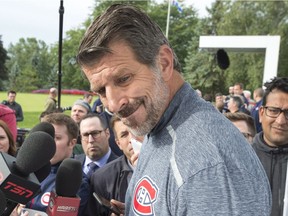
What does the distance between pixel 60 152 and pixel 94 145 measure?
3.09 ft

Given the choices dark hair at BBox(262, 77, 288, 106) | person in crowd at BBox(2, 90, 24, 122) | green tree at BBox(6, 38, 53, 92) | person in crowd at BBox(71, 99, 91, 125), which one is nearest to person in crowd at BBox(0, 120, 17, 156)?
dark hair at BBox(262, 77, 288, 106)

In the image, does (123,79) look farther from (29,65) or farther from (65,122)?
(29,65)

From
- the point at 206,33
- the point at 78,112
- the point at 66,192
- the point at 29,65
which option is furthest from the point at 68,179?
the point at 29,65

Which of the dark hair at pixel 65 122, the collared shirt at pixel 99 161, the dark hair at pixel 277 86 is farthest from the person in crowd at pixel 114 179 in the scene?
the dark hair at pixel 277 86

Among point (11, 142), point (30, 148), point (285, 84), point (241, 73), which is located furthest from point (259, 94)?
point (241, 73)

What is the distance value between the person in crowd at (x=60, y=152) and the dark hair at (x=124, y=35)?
1.36m

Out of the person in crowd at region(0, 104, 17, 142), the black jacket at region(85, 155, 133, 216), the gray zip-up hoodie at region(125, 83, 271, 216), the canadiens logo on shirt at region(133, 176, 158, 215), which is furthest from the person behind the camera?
the person in crowd at region(0, 104, 17, 142)

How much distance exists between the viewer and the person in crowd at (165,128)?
106cm

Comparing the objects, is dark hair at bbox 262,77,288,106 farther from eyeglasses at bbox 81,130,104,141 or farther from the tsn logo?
the tsn logo

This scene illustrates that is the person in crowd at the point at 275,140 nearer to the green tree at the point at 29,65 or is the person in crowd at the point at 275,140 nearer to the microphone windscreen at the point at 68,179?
the microphone windscreen at the point at 68,179

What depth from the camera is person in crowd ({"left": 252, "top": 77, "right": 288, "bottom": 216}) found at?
285 centimetres

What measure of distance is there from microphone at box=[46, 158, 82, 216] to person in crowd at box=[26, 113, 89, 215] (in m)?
0.61

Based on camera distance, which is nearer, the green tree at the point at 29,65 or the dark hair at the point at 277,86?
the dark hair at the point at 277,86

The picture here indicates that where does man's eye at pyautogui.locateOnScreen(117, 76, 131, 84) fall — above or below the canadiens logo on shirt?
above
